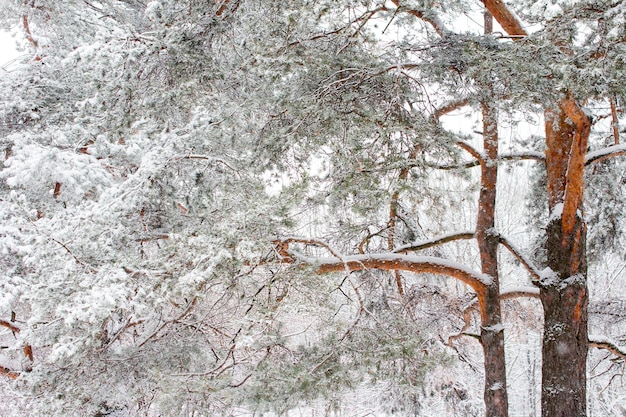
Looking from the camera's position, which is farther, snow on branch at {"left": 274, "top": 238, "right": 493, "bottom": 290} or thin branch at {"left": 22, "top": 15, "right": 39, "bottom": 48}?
thin branch at {"left": 22, "top": 15, "right": 39, "bottom": 48}

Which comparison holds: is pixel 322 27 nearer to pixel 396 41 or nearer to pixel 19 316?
pixel 396 41

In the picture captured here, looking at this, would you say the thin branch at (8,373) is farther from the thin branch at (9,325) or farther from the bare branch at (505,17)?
the bare branch at (505,17)

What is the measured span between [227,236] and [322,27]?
218 cm

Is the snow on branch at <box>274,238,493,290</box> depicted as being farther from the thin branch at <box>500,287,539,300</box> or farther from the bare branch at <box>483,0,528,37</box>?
the bare branch at <box>483,0,528,37</box>

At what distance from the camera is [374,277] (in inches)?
233

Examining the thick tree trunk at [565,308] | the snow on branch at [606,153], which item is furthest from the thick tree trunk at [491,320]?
the snow on branch at [606,153]

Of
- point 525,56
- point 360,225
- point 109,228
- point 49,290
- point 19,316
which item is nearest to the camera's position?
point 525,56

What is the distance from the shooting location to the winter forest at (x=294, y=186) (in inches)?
131

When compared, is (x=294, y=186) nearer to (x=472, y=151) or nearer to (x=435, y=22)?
(x=435, y=22)

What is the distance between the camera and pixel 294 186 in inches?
140

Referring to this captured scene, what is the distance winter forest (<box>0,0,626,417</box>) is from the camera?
3325 mm

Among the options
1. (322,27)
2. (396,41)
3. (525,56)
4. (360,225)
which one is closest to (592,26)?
(525,56)

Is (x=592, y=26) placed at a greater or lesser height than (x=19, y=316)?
greater

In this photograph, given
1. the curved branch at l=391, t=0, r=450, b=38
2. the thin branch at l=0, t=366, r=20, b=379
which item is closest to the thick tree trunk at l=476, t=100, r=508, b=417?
the curved branch at l=391, t=0, r=450, b=38
